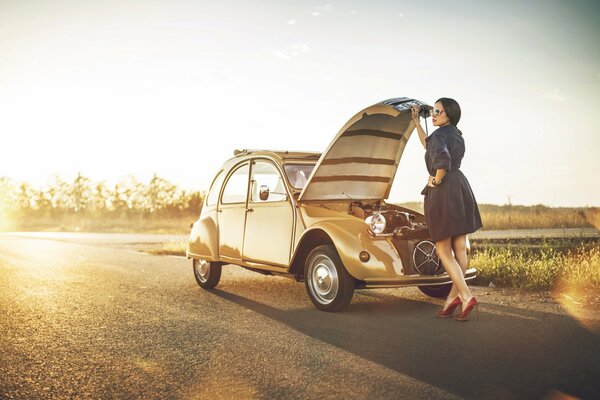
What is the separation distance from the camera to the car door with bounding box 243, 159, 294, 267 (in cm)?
683

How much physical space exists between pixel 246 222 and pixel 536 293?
161 inches

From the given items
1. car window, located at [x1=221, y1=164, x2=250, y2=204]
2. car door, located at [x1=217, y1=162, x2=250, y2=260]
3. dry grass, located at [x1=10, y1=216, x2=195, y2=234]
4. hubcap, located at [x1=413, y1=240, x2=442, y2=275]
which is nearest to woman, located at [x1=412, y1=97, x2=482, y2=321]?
hubcap, located at [x1=413, y1=240, x2=442, y2=275]

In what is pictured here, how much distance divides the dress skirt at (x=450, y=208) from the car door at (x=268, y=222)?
186 centimetres

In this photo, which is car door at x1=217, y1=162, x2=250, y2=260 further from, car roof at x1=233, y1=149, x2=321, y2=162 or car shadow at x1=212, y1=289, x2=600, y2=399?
car shadow at x1=212, y1=289, x2=600, y2=399

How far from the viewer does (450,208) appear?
5520 mm

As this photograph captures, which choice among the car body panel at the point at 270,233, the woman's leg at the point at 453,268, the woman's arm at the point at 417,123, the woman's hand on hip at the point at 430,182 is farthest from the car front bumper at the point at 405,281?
the woman's arm at the point at 417,123

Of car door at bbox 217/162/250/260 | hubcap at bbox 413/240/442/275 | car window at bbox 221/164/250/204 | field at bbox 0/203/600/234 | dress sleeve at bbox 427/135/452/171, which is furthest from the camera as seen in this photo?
field at bbox 0/203/600/234

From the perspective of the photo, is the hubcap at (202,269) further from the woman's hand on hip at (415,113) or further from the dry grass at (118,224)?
the dry grass at (118,224)

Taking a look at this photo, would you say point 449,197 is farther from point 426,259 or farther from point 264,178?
point 264,178

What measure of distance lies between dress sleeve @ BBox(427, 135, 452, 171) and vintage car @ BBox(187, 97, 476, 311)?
629mm

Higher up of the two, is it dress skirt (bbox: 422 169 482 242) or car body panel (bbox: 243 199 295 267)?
dress skirt (bbox: 422 169 482 242)

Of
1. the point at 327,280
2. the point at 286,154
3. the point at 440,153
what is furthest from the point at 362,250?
the point at 286,154

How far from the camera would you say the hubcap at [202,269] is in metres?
8.55

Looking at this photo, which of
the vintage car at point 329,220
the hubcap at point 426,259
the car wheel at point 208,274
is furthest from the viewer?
the car wheel at point 208,274
